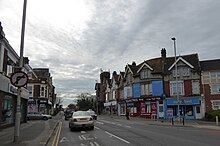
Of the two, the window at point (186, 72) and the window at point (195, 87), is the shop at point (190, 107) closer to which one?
the window at point (195, 87)

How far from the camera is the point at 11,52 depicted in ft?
73.6

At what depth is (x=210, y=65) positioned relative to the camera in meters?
42.6

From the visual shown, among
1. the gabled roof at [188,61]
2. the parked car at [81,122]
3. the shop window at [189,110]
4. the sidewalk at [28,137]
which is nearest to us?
the sidewalk at [28,137]

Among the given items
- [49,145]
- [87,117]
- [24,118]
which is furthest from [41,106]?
[49,145]

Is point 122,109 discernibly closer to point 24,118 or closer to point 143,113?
point 143,113

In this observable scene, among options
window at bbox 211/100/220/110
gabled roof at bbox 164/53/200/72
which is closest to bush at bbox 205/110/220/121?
window at bbox 211/100/220/110

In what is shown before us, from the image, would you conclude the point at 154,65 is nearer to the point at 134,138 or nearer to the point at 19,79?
the point at 134,138

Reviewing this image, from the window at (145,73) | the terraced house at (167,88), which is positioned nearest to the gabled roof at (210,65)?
the terraced house at (167,88)

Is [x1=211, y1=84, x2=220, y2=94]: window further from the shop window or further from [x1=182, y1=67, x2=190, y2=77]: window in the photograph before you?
[x1=182, y1=67, x2=190, y2=77]: window

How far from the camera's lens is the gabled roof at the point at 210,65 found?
41.4 m

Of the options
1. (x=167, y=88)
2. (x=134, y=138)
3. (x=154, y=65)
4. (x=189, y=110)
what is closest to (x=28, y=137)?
(x=134, y=138)

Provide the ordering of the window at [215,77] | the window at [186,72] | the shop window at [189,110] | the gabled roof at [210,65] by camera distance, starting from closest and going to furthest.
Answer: the window at [215,77], the gabled roof at [210,65], the shop window at [189,110], the window at [186,72]

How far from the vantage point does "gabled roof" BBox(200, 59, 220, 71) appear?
41.4m

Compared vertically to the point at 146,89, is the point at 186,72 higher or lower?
higher
